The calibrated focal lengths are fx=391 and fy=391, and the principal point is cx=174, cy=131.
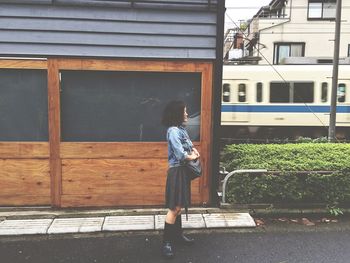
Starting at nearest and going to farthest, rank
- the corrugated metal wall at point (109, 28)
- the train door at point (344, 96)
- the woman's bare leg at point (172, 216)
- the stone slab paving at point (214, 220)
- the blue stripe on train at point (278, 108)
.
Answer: the woman's bare leg at point (172, 216), the stone slab paving at point (214, 220), the corrugated metal wall at point (109, 28), the train door at point (344, 96), the blue stripe on train at point (278, 108)

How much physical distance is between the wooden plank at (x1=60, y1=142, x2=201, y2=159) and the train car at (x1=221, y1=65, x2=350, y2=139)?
898 centimetres

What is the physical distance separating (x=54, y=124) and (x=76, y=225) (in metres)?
1.48

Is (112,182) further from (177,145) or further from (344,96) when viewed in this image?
(344,96)

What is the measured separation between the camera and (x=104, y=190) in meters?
5.83

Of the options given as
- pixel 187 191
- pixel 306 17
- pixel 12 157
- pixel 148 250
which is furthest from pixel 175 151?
pixel 306 17

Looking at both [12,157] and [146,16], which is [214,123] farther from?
[12,157]

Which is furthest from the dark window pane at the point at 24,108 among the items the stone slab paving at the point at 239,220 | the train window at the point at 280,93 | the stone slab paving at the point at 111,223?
the train window at the point at 280,93

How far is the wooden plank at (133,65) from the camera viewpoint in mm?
5637

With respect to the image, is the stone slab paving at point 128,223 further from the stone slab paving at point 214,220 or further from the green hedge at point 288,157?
the green hedge at point 288,157

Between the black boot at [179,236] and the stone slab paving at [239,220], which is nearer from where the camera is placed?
the black boot at [179,236]

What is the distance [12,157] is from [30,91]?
1.00 metres

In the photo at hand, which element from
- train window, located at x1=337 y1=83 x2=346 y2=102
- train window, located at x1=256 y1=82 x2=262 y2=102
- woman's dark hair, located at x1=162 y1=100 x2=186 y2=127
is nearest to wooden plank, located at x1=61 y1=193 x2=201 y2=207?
woman's dark hair, located at x1=162 y1=100 x2=186 y2=127

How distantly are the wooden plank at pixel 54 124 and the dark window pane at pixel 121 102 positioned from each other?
0.12 metres

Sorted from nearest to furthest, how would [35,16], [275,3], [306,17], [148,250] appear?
[148,250], [35,16], [306,17], [275,3]
